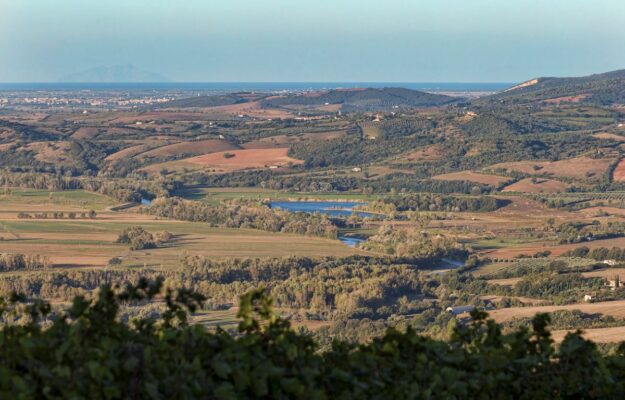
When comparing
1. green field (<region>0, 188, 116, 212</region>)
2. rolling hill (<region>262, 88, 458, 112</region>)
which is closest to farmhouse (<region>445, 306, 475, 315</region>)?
green field (<region>0, 188, 116, 212</region>)

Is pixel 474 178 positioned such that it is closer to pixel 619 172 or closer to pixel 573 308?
pixel 619 172

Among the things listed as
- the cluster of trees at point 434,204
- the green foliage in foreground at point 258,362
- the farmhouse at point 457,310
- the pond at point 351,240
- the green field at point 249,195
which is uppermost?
the green foliage in foreground at point 258,362

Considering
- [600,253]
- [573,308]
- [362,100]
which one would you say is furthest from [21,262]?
[362,100]

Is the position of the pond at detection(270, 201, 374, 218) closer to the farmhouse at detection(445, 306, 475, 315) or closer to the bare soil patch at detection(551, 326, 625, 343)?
the farmhouse at detection(445, 306, 475, 315)

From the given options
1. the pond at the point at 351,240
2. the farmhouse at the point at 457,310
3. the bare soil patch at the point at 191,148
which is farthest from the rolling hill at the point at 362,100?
the farmhouse at the point at 457,310

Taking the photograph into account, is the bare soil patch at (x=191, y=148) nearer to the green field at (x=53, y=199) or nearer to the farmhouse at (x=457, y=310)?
the green field at (x=53, y=199)

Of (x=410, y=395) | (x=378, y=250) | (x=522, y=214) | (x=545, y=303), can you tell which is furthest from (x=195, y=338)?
(x=522, y=214)
